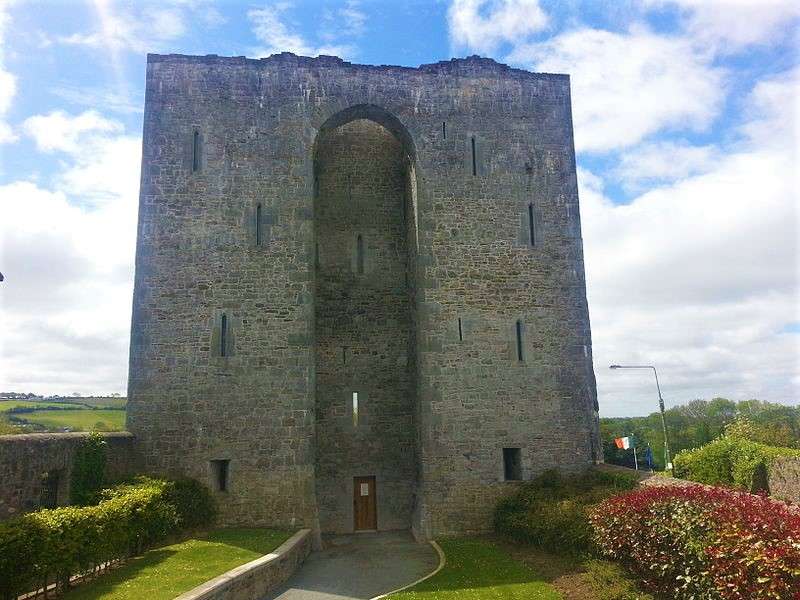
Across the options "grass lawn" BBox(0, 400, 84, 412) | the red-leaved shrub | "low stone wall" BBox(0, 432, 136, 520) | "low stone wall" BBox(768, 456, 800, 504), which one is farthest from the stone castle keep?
"grass lawn" BBox(0, 400, 84, 412)

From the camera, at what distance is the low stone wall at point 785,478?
14152 millimetres

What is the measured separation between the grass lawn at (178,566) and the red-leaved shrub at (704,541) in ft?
21.6

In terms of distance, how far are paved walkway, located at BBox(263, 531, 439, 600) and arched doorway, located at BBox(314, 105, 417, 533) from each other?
1390 mm

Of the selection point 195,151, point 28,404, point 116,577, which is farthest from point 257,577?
point 28,404

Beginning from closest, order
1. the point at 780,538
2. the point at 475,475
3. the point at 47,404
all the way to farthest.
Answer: the point at 780,538 → the point at 475,475 → the point at 47,404

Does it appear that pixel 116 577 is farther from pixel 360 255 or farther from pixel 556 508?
pixel 360 255

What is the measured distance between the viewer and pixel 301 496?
14.7 meters

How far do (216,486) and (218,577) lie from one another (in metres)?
5.47

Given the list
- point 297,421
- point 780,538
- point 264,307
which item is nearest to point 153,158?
point 264,307

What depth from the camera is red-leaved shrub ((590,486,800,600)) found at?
7.00m

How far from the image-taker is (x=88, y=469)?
1208 cm

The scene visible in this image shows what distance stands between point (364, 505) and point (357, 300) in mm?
6035

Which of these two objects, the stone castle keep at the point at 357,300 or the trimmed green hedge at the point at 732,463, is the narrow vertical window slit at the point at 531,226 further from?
the trimmed green hedge at the point at 732,463

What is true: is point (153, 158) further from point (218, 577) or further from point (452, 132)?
point (218, 577)
